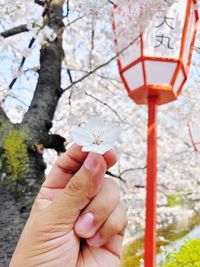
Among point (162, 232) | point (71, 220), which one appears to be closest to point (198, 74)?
point (162, 232)

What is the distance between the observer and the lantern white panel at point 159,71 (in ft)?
9.06

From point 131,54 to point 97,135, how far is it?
220cm

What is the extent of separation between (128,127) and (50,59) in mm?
3193

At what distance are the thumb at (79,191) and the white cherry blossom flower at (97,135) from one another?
6 centimetres

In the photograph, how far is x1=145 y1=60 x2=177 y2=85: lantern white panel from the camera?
2.76 meters

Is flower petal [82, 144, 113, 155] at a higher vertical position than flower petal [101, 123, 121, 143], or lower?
lower

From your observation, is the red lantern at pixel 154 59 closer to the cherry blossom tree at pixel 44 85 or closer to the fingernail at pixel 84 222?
the cherry blossom tree at pixel 44 85

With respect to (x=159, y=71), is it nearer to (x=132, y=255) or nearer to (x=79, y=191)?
(x=79, y=191)

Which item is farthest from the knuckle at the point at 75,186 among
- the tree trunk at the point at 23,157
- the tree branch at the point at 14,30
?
the tree branch at the point at 14,30

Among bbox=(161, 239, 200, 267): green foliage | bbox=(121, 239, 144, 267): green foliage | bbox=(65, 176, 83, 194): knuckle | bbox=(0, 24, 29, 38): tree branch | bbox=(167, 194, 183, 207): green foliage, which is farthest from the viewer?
bbox=(167, 194, 183, 207): green foliage

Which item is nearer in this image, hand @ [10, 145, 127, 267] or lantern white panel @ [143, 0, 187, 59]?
hand @ [10, 145, 127, 267]

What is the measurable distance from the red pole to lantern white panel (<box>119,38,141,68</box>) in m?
0.29

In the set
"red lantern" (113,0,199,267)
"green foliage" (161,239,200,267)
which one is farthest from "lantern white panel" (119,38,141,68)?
"green foliage" (161,239,200,267)

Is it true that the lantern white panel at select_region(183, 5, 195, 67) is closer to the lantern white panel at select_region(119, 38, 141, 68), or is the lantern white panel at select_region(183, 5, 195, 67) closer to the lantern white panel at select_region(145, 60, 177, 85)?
the lantern white panel at select_region(145, 60, 177, 85)
